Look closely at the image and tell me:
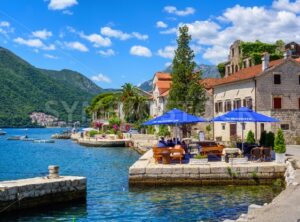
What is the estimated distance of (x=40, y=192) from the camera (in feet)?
63.5

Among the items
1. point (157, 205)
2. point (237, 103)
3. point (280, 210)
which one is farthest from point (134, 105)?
point (280, 210)

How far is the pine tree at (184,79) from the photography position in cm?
4953

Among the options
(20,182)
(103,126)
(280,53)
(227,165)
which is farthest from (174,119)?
(103,126)

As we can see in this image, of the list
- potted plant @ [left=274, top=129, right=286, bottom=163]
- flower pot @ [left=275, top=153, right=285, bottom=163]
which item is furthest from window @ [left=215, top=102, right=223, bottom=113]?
flower pot @ [left=275, top=153, right=285, bottom=163]

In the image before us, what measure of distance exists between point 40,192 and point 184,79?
32642 mm

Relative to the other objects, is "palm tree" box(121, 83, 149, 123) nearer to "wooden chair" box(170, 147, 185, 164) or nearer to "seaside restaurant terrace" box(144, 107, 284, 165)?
"seaside restaurant terrace" box(144, 107, 284, 165)

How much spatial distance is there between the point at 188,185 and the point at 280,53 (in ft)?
151

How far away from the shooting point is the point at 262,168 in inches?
957

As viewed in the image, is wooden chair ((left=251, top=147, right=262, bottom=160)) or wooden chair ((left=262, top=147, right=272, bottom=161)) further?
wooden chair ((left=251, top=147, right=262, bottom=160))

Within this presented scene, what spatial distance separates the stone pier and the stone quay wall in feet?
13.3

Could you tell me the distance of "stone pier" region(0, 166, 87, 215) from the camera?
714 inches

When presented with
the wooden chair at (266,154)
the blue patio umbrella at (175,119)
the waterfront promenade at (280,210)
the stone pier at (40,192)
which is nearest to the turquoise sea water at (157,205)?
the stone pier at (40,192)

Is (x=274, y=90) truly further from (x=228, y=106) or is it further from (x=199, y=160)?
(x=199, y=160)

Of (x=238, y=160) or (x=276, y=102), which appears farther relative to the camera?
(x=276, y=102)
